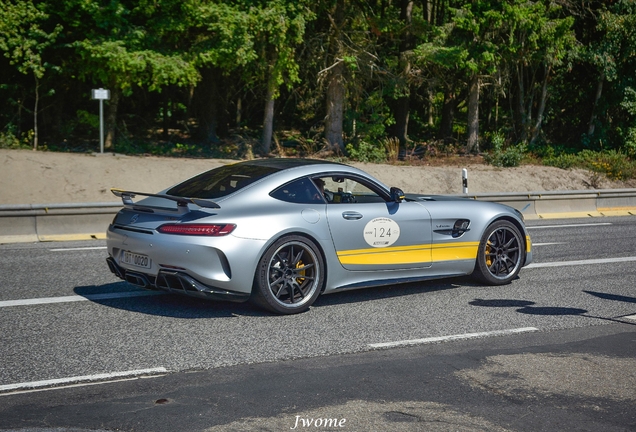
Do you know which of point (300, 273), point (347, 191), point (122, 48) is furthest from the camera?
point (122, 48)

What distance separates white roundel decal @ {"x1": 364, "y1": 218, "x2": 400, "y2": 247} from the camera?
781 centimetres

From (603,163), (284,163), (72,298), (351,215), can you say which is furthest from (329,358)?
(603,163)

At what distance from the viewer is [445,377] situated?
5.49 m

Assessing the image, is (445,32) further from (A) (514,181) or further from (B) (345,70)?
(A) (514,181)

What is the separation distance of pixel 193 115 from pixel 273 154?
27.4 ft

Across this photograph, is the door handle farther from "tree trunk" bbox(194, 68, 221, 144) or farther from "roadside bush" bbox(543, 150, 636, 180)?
"tree trunk" bbox(194, 68, 221, 144)

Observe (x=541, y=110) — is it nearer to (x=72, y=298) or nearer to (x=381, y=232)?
(x=381, y=232)

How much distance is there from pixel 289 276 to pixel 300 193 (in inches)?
33.5

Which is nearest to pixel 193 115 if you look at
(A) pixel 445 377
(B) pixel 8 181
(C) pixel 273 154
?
(C) pixel 273 154

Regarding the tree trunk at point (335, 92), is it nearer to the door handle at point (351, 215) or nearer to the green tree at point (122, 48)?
the green tree at point (122, 48)

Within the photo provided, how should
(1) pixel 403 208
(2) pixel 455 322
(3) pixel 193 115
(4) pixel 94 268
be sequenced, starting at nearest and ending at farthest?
(2) pixel 455 322 < (1) pixel 403 208 < (4) pixel 94 268 < (3) pixel 193 115

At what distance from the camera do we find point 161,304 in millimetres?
7742

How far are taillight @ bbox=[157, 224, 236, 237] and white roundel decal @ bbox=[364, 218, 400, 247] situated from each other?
154 cm

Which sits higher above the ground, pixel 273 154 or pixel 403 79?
pixel 403 79
